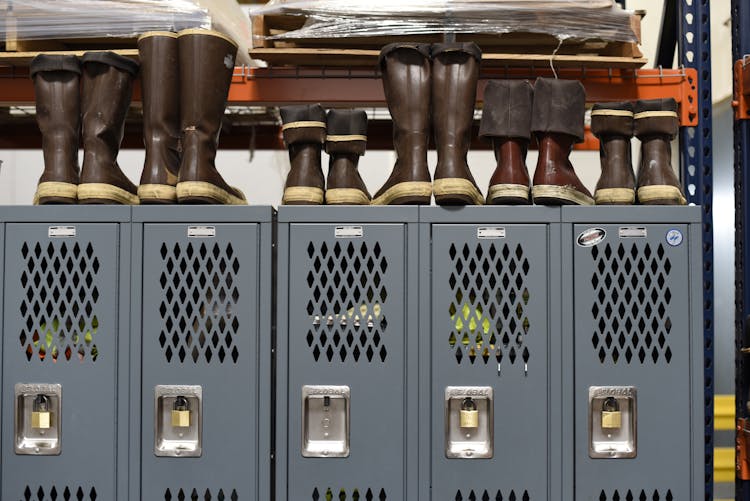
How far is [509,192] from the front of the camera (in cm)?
186

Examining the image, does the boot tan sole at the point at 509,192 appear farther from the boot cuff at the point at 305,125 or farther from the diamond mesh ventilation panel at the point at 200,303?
the diamond mesh ventilation panel at the point at 200,303

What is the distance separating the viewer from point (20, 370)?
1839 mm

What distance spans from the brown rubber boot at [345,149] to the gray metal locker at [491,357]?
0.25 meters

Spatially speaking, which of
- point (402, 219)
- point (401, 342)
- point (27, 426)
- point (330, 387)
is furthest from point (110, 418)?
point (402, 219)

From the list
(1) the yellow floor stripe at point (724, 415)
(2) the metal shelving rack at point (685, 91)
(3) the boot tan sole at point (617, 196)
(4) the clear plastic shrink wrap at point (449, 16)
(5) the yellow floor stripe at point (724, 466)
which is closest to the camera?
(3) the boot tan sole at point (617, 196)

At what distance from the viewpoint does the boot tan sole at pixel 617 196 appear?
1.89 metres

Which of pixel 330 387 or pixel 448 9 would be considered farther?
pixel 448 9

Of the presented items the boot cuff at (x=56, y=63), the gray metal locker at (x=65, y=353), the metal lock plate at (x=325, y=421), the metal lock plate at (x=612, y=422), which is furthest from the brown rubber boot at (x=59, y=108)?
the metal lock plate at (x=612, y=422)

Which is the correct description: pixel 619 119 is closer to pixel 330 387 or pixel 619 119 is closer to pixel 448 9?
pixel 448 9

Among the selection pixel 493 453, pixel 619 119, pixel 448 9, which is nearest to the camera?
pixel 493 453

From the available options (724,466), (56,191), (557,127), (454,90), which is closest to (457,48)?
(454,90)

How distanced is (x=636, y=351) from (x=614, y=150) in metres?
0.57

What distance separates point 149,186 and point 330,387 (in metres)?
0.74

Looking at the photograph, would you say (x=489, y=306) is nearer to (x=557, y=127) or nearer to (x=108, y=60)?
(x=557, y=127)
